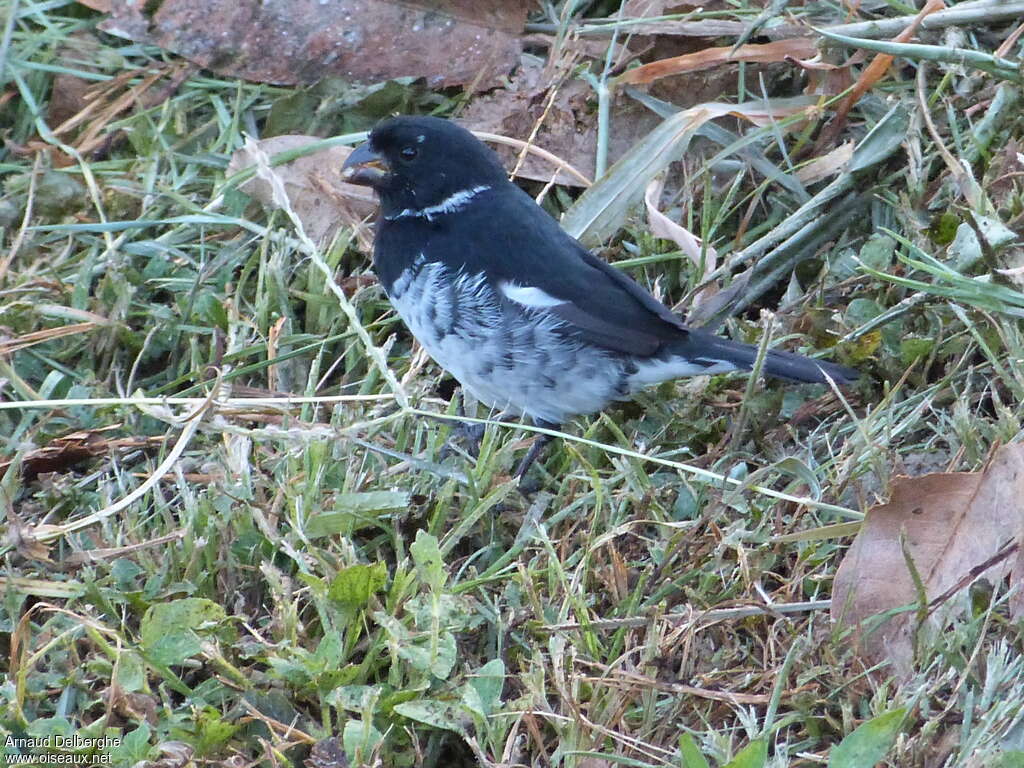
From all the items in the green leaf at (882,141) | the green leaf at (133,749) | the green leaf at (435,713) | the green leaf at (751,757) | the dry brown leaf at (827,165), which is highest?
the green leaf at (882,141)

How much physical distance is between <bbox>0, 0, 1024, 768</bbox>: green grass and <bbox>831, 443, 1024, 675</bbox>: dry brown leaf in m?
0.06

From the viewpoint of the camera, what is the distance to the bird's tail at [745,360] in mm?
3365

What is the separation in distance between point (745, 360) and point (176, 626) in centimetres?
153

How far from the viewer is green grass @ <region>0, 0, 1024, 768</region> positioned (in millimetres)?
2588

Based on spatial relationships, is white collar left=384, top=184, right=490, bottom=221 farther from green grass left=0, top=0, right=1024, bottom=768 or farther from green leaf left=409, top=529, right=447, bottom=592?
green leaf left=409, top=529, right=447, bottom=592

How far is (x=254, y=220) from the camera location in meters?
4.25

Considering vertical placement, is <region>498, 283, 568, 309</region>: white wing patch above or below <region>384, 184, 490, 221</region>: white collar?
below

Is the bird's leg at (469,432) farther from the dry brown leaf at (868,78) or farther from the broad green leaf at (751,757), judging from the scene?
the broad green leaf at (751,757)

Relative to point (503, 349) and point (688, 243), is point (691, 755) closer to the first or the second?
point (503, 349)

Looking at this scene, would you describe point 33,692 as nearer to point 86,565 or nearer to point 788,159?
point 86,565

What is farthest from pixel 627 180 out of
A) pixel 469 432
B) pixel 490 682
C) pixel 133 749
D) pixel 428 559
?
pixel 133 749

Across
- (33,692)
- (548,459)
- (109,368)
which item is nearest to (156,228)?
(109,368)

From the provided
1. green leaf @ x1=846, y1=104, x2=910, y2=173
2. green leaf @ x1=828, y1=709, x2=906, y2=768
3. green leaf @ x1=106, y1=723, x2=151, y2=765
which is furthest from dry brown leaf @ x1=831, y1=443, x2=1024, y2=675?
green leaf @ x1=846, y1=104, x2=910, y2=173

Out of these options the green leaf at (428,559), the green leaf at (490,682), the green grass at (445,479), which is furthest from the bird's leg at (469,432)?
the green leaf at (490,682)
